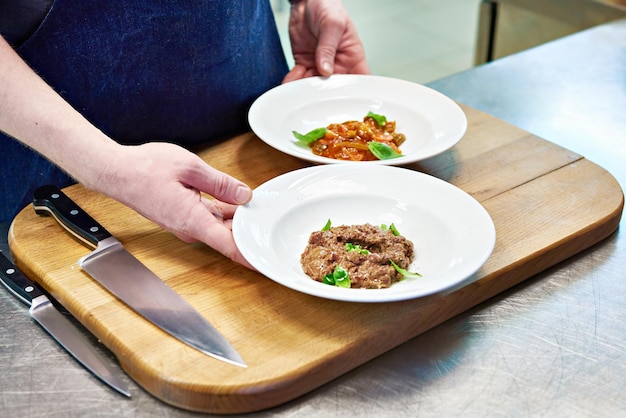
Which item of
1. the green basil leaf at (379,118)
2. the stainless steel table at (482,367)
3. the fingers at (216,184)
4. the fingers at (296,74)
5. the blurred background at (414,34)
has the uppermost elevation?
the fingers at (216,184)

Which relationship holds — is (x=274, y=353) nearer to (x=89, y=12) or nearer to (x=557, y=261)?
(x=557, y=261)

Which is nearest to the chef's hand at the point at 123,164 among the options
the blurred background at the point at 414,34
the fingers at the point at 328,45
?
the fingers at the point at 328,45

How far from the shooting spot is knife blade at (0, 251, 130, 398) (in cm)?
91

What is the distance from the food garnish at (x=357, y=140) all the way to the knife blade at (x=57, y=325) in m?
0.50

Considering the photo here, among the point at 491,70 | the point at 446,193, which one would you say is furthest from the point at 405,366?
the point at 491,70

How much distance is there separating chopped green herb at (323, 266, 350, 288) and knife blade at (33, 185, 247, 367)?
0.51 ft

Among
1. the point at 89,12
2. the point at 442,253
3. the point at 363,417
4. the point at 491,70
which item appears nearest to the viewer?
the point at 363,417

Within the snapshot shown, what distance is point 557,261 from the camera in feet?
3.68

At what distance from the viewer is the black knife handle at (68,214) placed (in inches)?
42.6

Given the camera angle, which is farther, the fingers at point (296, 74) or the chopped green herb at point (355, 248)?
the fingers at point (296, 74)

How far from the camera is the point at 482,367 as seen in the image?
94cm

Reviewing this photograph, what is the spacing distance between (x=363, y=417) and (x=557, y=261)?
1.36 ft

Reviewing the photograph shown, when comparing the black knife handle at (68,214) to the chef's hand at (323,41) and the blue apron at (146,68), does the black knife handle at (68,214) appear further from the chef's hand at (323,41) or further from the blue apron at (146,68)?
the chef's hand at (323,41)

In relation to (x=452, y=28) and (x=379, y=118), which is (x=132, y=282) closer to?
(x=379, y=118)
